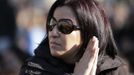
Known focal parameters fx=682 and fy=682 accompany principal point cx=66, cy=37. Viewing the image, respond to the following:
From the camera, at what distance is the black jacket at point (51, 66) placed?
502cm

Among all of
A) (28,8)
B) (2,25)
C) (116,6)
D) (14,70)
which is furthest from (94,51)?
(116,6)

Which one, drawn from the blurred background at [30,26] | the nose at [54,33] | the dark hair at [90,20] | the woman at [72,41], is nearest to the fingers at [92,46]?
the woman at [72,41]

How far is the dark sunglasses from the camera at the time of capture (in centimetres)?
504

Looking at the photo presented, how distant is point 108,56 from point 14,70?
3.87 m

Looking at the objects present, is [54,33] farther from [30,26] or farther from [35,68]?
[30,26]

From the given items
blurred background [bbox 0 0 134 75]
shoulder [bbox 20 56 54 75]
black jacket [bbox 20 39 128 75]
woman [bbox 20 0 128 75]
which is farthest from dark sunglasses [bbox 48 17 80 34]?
blurred background [bbox 0 0 134 75]

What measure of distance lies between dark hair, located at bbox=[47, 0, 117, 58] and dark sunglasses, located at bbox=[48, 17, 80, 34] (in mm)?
59

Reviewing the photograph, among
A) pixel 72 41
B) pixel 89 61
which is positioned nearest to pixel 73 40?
pixel 72 41

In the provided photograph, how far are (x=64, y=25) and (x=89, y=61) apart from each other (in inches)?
13.3

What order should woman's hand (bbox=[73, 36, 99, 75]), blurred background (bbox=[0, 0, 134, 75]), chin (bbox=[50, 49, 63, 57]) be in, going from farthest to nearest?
1. blurred background (bbox=[0, 0, 134, 75])
2. chin (bbox=[50, 49, 63, 57])
3. woman's hand (bbox=[73, 36, 99, 75])

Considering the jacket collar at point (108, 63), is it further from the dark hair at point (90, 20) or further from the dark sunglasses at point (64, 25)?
the dark sunglasses at point (64, 25)

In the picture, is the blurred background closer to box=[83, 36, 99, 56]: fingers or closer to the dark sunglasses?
the dark sunglasses

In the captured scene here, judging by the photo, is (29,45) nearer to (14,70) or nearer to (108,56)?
(14,70)

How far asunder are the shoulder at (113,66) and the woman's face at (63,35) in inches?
9.1
